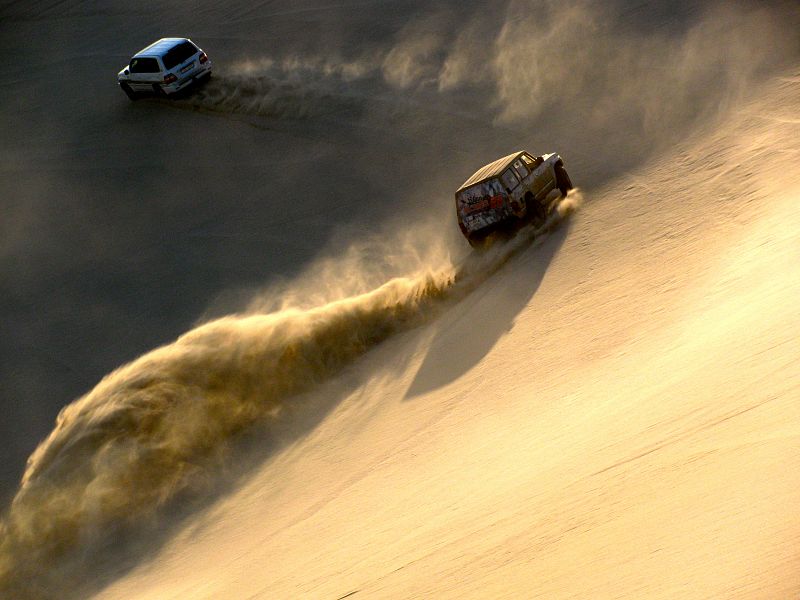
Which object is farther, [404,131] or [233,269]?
[404,131]

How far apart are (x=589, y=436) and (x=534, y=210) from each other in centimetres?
760

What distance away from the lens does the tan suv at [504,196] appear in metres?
17.3

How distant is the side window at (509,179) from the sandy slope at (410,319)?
119 centimetres

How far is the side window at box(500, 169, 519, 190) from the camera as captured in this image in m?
17.3

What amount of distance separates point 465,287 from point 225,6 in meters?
19.0

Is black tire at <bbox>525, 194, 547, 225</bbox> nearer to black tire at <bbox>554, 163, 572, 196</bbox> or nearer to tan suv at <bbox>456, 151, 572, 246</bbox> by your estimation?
tan suv at <bbox>456, 151, 572, 246</bbox>

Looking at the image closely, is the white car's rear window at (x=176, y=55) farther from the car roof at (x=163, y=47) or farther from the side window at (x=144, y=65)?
the side window at (x=144, y=65)

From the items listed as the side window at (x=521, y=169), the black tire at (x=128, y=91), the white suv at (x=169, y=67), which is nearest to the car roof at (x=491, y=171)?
the side window at (x=521, y=169)

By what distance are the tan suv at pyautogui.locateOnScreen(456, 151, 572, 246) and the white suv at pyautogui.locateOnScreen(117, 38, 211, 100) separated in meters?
12.5

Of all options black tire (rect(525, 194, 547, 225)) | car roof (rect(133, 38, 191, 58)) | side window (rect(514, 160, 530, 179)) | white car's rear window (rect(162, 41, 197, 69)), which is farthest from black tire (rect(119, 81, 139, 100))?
black tire (rect(525, 194, 547, 225))

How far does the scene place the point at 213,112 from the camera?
26.6 m

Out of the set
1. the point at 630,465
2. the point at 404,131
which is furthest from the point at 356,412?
the point at 404,131

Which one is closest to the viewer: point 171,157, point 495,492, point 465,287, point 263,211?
point 495,492

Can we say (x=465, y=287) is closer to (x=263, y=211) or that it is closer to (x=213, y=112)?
(x=263, y=211)
